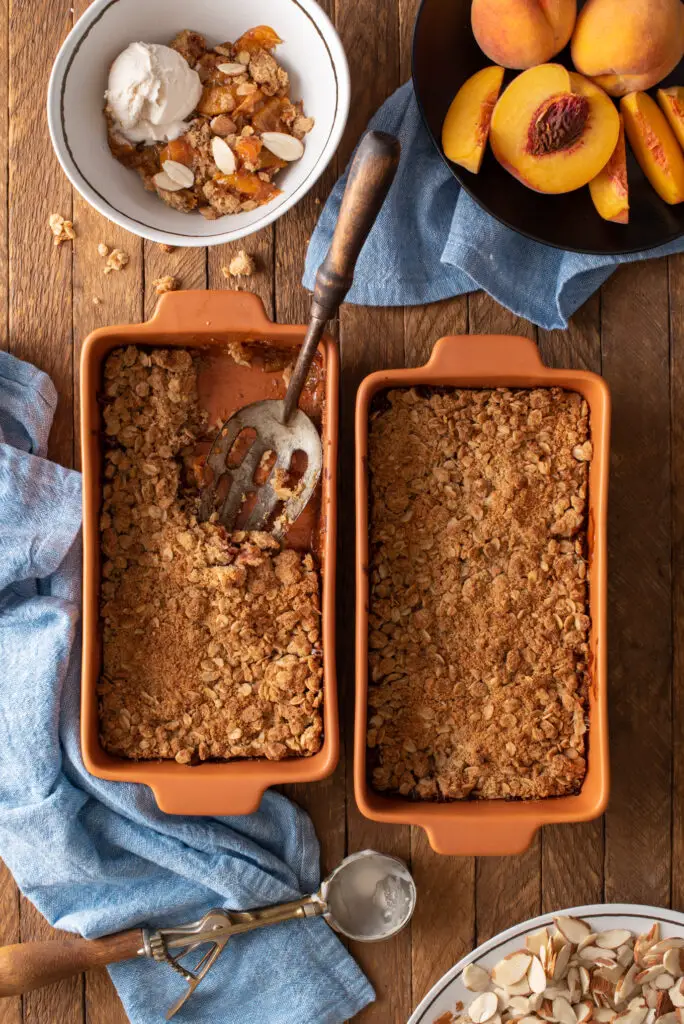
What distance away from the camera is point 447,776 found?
1193mm

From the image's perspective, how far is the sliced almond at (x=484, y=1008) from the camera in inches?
48.7

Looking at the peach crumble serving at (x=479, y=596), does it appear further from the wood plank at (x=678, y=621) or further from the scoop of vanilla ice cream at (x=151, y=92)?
the scoop of vanilla ice cream at (x=151, y=92)

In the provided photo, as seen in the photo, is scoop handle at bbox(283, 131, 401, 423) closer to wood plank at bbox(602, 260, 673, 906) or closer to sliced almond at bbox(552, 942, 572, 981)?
wood plank at bbox(602, 260, 673, 906)

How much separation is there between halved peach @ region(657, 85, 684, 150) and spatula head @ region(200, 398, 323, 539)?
0.60 meters

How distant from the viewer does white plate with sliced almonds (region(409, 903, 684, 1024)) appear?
124cm

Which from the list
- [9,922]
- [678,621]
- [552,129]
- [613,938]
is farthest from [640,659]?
[9,922]

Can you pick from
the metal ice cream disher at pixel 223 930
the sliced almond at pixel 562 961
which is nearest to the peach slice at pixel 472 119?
the metal ice cream disher at pixel 223 930

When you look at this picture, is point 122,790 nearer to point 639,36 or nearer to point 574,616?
point 574,616

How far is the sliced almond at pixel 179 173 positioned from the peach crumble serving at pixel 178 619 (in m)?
0.23

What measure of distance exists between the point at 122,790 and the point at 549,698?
0.59 meters

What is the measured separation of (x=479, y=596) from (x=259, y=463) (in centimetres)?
35

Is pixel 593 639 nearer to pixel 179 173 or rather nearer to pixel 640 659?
pixel 640 659

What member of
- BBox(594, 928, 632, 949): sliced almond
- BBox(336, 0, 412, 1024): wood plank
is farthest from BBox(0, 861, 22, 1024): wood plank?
BBox(594, 928, 632, 949): sliced almond

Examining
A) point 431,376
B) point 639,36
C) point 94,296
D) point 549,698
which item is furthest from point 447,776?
point 639,36
